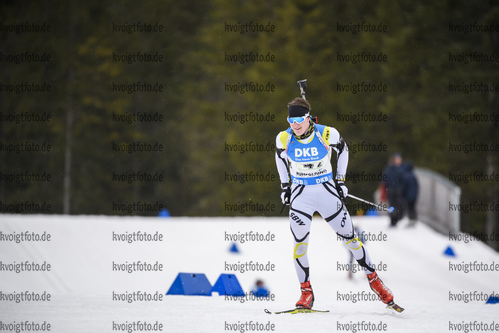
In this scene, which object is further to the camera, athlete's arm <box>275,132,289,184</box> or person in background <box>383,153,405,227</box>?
person in background <box>383,153,405,227</box>

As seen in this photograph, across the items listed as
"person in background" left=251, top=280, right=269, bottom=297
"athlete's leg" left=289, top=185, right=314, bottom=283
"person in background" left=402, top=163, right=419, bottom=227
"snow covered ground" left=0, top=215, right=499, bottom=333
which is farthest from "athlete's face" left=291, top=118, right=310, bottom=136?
"person in background" left=402, top=163, right=419, bottom=227

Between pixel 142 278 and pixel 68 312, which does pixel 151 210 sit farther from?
pixel 68 312

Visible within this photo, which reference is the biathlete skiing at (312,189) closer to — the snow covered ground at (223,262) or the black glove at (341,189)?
the black glove at (341,189)

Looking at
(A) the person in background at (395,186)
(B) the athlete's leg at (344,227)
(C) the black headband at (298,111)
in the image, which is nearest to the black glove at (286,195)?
(B) the athlete's leg at (344,227)

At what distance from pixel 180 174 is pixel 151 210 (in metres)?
3.02

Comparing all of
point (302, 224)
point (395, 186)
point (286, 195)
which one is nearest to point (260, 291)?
point (286, 195)

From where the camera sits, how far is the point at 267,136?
1380 inches

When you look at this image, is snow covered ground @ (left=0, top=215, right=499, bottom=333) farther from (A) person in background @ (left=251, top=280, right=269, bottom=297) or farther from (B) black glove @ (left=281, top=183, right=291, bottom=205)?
(B) black glove @ (left=281, top=183, right=291, bottom=205)

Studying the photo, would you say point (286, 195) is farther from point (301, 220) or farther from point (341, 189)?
point (341, 189)

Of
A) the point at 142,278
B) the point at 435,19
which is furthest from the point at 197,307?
the point at 435,19

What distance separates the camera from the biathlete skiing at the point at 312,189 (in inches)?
354

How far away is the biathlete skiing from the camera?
898cm

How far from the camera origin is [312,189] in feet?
29.7

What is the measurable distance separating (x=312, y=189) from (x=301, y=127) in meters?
0.74
